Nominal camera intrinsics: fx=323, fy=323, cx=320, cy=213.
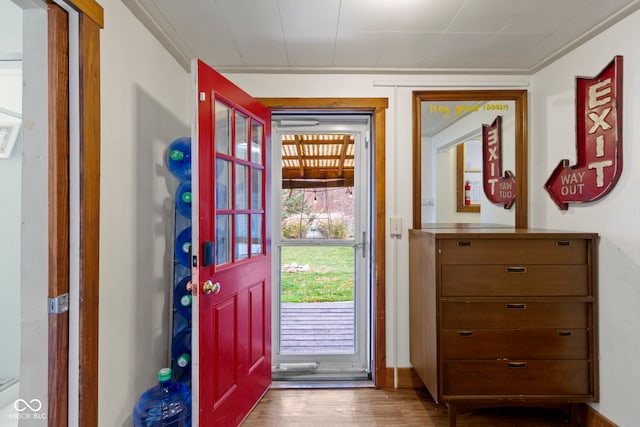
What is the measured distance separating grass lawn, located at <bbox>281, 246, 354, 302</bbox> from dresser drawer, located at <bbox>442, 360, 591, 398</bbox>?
1.20 m

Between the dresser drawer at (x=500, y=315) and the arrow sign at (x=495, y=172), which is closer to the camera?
the dresser drawer at (x=500, y=315)

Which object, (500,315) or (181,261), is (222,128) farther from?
(500,315)

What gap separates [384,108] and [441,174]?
60cm

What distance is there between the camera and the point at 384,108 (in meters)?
2.20

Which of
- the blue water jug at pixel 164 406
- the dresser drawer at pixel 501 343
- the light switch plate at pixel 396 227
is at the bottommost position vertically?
the blue water jug at pixel 164 406

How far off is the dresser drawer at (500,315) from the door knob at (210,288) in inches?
45.8

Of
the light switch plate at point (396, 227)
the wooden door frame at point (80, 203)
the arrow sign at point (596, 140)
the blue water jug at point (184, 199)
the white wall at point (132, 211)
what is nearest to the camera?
the wooden door frame at point (80, 203)

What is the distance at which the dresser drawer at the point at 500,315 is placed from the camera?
1.70 metres

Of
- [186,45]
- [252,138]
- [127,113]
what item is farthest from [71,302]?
[186,45]

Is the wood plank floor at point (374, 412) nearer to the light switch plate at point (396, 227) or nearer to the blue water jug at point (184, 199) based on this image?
the light switch plate at point (396, 227)

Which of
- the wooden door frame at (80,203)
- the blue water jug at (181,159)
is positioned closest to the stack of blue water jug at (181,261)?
the blue water jug at (181,159)

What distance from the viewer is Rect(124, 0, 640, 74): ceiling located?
4.95 ft

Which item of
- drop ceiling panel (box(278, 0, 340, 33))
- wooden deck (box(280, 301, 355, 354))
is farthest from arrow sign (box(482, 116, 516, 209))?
wooden deck (box(280, 301, 355, 354))

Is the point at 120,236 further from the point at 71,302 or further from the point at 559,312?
the point at 559,312
